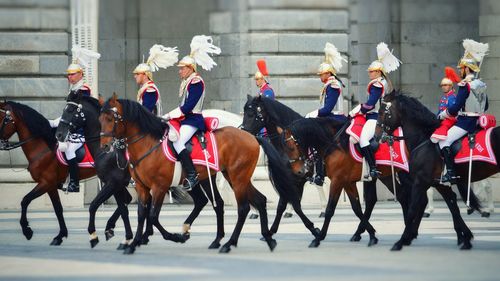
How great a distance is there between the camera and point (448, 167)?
21.5 m

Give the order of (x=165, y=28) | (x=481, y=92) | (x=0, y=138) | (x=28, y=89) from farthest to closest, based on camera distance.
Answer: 1. (x=165, y=28)
2. (x=28, y=89)
3. (x=0, y=138)
4. (x=481, y=92)

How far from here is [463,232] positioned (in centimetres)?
2100

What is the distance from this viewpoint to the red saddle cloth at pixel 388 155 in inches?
895

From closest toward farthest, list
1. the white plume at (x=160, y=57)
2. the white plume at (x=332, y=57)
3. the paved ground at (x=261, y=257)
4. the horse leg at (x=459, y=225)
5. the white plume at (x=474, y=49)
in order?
the paved ground at (x=261, y=257), the horse leg at (x=459, y=225), the white plume at (x=474, y=49), the white plume at (x=160, y=57), the white plume at (x=332, y=57)

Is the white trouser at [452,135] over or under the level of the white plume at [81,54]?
under

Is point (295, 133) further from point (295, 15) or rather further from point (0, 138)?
point (295, 15)

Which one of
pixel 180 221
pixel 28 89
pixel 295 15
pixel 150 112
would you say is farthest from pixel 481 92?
pixel 28 89

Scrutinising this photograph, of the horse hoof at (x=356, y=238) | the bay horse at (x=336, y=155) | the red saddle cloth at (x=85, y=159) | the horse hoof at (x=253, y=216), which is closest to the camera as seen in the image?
the horse hoof at (x=356, y=238)

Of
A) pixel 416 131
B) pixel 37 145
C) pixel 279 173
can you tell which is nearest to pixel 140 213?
pixel 279 173

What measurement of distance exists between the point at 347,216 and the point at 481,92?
21.1 ft

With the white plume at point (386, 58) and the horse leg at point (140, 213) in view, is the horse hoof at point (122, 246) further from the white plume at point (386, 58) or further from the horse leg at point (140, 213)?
the white plume at point (386, 58)

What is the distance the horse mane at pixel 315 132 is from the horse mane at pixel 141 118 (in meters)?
2.42

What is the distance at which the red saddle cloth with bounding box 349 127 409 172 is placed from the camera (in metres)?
22.7

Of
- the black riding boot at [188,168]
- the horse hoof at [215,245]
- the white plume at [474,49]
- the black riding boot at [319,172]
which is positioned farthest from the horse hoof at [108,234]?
the white plume at [474,49]
